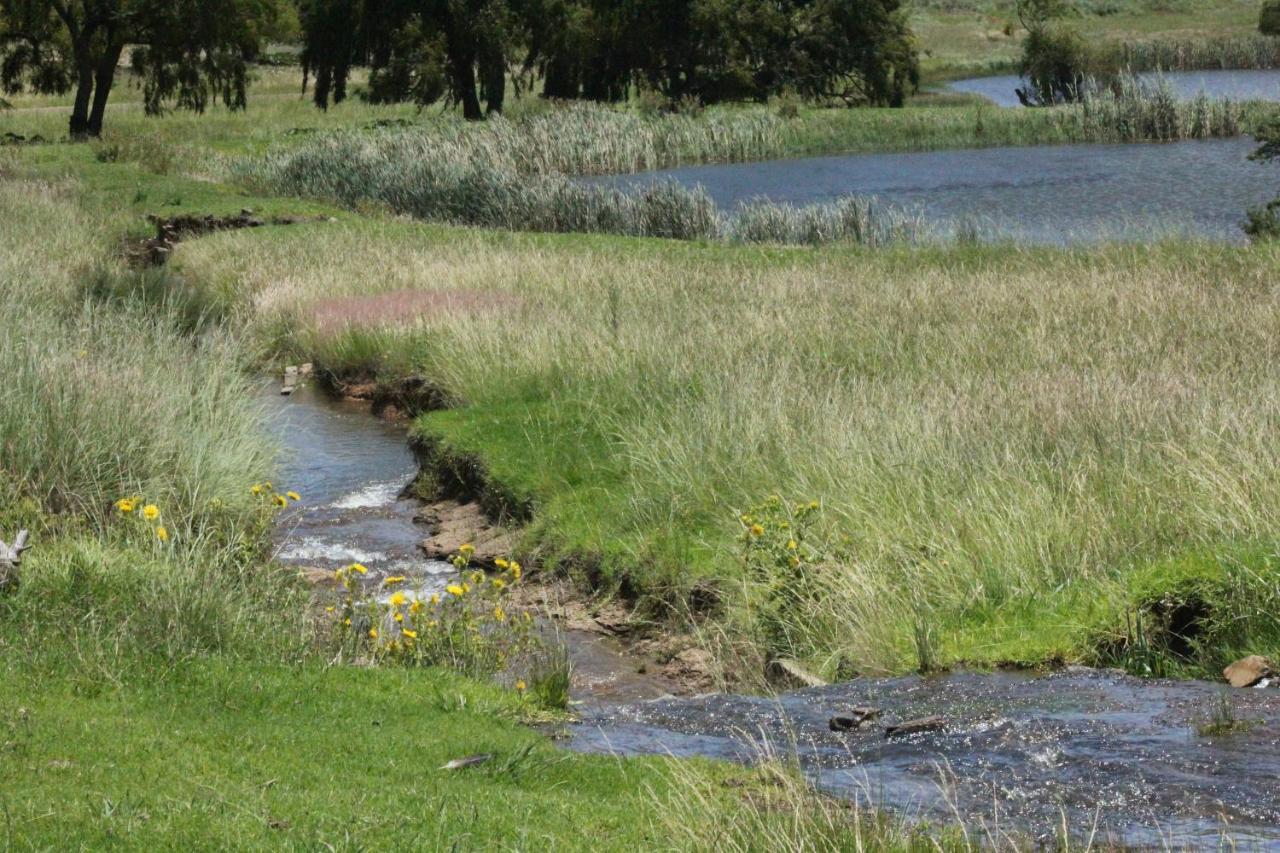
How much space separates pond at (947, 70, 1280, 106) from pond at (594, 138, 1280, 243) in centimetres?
834

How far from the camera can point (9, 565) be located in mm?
8242

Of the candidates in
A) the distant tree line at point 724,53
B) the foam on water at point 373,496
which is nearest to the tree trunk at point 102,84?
the distant tree line at point 724,53

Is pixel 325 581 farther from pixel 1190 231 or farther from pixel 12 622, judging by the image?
pixel 1190 231

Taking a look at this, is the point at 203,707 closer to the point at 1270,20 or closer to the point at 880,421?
the point at 880,421

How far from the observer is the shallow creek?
5.65 m

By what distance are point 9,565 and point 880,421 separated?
21.1ft

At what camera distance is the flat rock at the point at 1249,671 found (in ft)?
24.2

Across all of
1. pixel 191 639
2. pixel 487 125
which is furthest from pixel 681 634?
pixel 487 125

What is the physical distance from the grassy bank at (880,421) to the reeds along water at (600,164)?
6.21 metres

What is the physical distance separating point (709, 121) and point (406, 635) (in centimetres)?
4537

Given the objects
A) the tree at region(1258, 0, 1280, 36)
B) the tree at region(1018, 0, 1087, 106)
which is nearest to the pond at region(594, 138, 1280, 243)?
the tree at region(1018, 0, 1087, 106)

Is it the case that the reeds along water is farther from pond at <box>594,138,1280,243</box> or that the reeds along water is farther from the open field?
the open field

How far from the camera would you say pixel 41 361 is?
38.9ft

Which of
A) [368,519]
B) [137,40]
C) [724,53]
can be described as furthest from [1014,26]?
[368,519]
